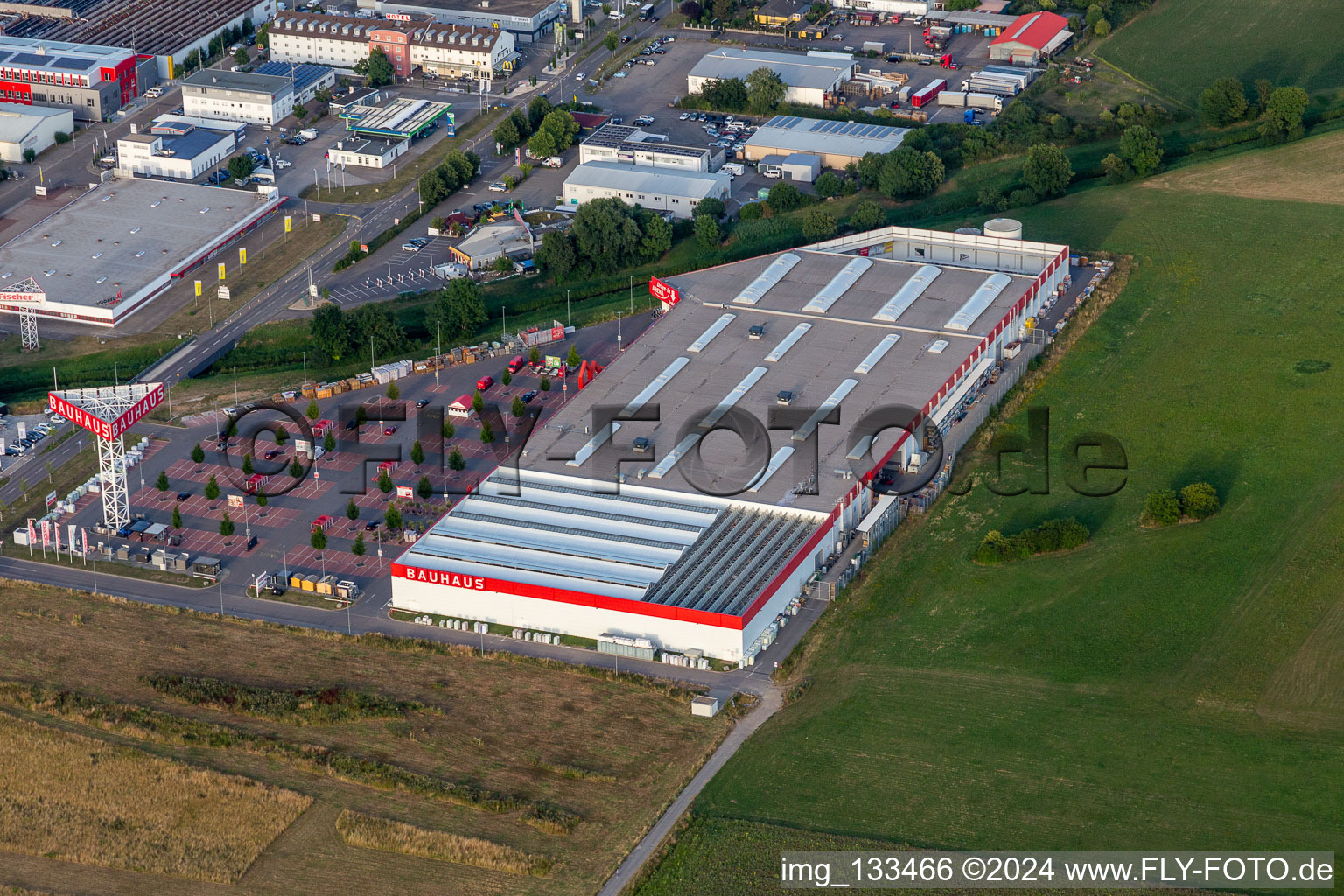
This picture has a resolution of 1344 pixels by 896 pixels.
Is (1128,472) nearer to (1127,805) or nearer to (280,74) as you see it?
(1127,805)

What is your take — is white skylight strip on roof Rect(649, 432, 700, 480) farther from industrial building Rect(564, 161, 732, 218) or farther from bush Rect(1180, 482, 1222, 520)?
industrial building Rect(564, 161, 732, 218)

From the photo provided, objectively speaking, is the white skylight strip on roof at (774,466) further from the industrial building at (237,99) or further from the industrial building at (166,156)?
the industrial building at (237,99)

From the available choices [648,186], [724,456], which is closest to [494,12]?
[648,186]

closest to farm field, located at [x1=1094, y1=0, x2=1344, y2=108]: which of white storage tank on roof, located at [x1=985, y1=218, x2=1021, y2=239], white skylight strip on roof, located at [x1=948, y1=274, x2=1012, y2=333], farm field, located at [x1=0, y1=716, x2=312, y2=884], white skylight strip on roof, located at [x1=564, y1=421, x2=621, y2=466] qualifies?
white storage tank on roof, located at [x1=985, y1=218, x2=1021, y2=239]

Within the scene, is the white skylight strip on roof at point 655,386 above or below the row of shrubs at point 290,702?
above

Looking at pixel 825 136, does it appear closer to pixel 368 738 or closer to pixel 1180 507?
pixel 1180 507

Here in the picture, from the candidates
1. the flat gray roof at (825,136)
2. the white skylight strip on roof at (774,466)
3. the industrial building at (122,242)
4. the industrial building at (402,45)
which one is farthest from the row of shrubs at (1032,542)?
the industrial building at (402,45)
